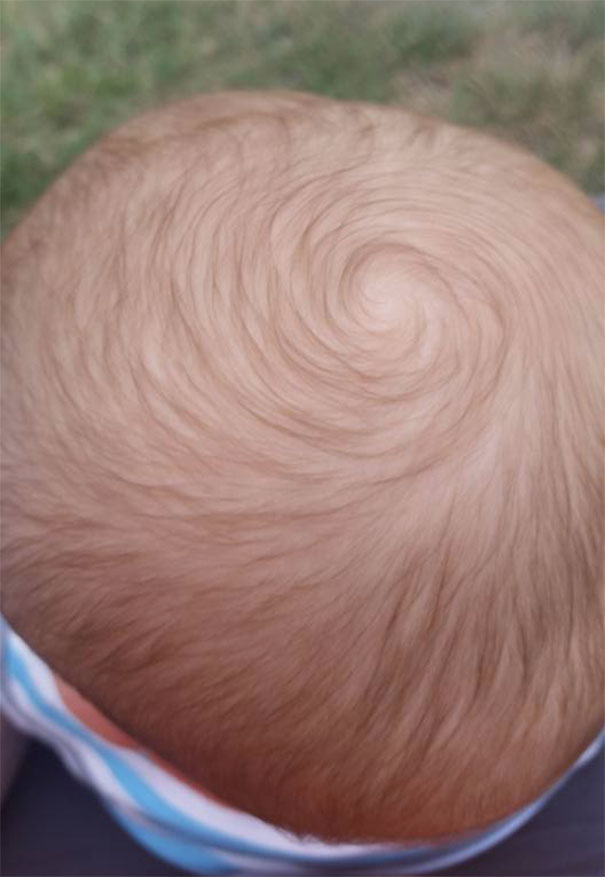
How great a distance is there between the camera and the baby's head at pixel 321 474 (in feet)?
1.87

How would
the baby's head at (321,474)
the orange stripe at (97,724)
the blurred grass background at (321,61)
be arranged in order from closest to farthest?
the baby's head at (321,474) < the orange stripe at (97,724) < the blurred grass background at (321,61)

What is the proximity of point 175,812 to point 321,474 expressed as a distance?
0.40 m

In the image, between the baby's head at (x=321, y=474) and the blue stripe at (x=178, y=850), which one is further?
the blue stripe at (x=178, y=850)

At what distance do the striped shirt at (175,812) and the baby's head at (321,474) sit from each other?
7.7 inches

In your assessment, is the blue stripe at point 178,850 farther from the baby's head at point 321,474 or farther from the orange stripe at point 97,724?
the baby's head at point 321,474

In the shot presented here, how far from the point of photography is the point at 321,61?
1478 mm

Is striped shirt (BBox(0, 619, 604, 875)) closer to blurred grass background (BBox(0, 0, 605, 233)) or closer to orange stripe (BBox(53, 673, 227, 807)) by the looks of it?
orange stripe (BBox(53, 673, 227, 807))

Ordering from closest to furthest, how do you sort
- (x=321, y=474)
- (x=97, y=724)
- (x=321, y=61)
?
(x=321, y=474)
(x=97, y=724)
(x=321, y=61)

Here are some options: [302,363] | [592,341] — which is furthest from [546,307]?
[302,363]

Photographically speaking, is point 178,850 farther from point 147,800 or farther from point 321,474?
point 321,474

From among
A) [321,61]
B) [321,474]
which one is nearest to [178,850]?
[321,474]

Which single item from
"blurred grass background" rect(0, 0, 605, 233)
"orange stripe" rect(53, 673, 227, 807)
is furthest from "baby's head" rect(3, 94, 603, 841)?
"blurred grass background" rect(0, 0, 605, 233)

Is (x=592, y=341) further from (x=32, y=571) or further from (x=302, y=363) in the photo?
(x=32, y=571)

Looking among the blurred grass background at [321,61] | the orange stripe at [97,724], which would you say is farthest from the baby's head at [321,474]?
the blurred grass background at [321,61]
